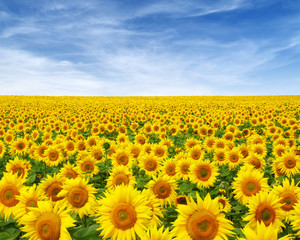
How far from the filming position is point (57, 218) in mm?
2779

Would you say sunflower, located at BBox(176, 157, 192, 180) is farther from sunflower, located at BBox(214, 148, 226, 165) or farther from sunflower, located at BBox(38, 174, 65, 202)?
sunflower, located at BBox(38, 174, 65, 202)

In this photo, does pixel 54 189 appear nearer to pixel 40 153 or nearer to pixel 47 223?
pixel 47 223

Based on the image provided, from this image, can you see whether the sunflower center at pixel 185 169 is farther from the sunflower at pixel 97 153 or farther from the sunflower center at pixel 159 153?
the sunflower at pixel 97 153

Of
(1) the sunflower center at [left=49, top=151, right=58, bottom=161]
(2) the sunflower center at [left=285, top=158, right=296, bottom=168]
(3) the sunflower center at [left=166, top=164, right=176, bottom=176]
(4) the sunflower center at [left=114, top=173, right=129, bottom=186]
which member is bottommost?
(1) the sunflower center at [left=49, top=151, right=58, bottom=161]

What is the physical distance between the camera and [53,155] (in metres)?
7.51

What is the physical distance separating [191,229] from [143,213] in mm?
568

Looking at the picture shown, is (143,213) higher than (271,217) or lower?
higher

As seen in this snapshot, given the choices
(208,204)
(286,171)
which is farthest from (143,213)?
(286,171)

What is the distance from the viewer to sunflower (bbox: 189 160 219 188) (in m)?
5.42

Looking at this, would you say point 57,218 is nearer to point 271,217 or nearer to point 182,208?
point 182,208

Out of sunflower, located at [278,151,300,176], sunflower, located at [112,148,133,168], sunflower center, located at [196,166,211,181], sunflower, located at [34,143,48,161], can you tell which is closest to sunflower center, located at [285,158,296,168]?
sunflower, located at [278,151,300,176]

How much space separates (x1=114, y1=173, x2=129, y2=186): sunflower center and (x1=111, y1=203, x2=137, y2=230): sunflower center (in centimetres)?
171

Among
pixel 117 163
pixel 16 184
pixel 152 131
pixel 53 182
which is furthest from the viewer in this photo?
pixel 152 131

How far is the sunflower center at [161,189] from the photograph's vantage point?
432 cm
